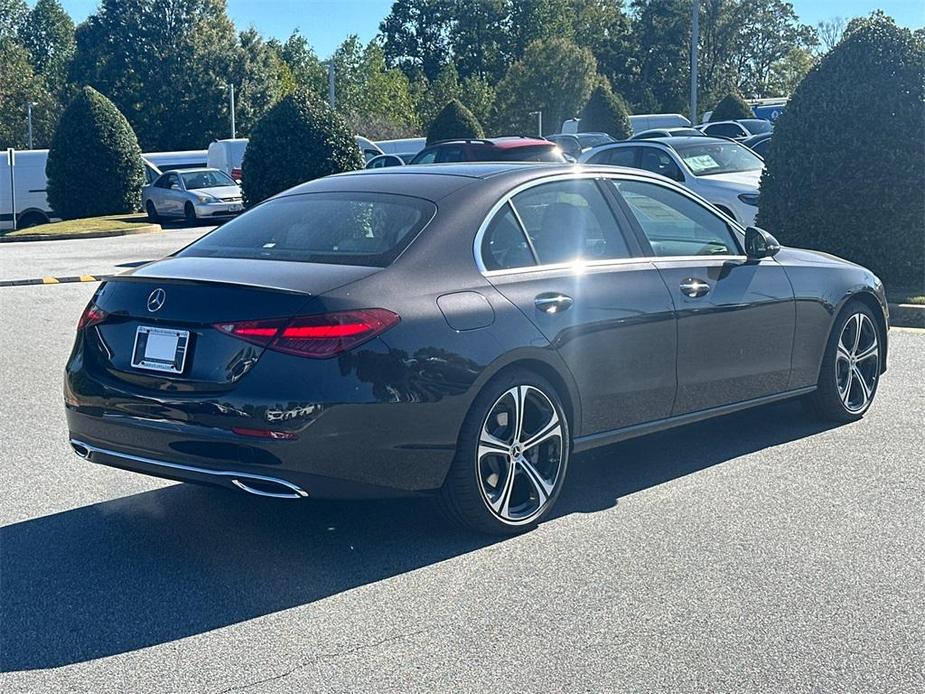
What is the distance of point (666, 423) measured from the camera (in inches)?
251

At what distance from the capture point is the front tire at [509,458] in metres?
5.33

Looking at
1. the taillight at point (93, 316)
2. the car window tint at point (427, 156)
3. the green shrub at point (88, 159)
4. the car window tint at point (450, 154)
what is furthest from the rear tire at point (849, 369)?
the green shrub at point (88, 159)

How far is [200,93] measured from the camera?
7219 cm

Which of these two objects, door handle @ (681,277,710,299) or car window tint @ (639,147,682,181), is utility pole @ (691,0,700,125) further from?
door handle @ (681,277,710,299)

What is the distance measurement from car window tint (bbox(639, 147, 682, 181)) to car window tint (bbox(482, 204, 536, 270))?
12.1 metres

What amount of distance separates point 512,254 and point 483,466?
3.23 feet

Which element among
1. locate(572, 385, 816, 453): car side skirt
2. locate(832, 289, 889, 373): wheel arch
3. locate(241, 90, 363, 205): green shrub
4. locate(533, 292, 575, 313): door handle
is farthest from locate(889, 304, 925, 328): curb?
locate(241, 90, 363, 205): green shrub

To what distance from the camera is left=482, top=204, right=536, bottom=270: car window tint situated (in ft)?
18.5

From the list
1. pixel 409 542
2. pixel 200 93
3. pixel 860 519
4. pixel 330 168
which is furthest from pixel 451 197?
pixel 200 93

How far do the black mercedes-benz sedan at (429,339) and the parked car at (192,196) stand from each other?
23.8m

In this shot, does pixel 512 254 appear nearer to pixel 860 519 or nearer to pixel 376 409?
pixel 376 409

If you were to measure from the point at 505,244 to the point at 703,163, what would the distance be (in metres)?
12.6

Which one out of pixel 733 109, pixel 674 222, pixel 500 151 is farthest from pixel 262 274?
pixel 733 109

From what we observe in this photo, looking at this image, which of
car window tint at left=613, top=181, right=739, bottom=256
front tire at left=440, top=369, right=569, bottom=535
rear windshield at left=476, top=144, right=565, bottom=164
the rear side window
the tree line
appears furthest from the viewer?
the tree line
